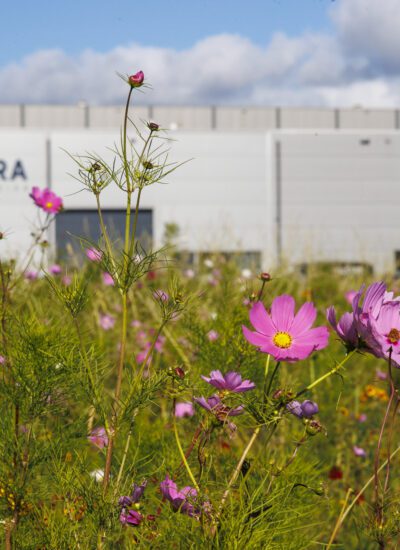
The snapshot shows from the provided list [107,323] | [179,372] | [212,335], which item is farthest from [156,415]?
[107,323]

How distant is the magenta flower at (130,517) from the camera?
108 centimetres

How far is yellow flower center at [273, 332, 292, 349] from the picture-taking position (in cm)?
104

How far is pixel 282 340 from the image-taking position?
41.5 inches

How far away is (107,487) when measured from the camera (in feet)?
3.52

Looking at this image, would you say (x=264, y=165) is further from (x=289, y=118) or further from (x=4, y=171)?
(x=4, y=171)

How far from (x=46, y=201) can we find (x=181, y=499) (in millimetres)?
1667

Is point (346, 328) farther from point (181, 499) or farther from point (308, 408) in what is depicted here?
point (181, 499)

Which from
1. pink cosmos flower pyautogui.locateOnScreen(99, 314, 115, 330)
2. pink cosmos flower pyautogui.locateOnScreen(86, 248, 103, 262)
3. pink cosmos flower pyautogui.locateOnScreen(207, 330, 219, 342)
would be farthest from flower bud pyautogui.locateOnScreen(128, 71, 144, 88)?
pink cosmos flower pyautogui.locateOnScreen(99, 314, 115, 330)

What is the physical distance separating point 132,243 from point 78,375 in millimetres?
215

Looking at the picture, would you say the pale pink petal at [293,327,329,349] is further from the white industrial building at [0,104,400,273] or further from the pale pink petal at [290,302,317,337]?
the white industrial building at [0,104,400,273]

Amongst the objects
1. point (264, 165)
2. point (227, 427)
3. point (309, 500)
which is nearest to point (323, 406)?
point (309, 500)

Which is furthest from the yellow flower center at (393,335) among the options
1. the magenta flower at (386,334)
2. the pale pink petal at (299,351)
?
the pale pink petal at (299,351)

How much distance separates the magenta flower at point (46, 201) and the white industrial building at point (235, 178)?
80.3 feet

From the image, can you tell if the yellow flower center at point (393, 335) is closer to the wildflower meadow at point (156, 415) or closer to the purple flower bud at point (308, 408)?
the wildflower meadow at point (156, 415)
